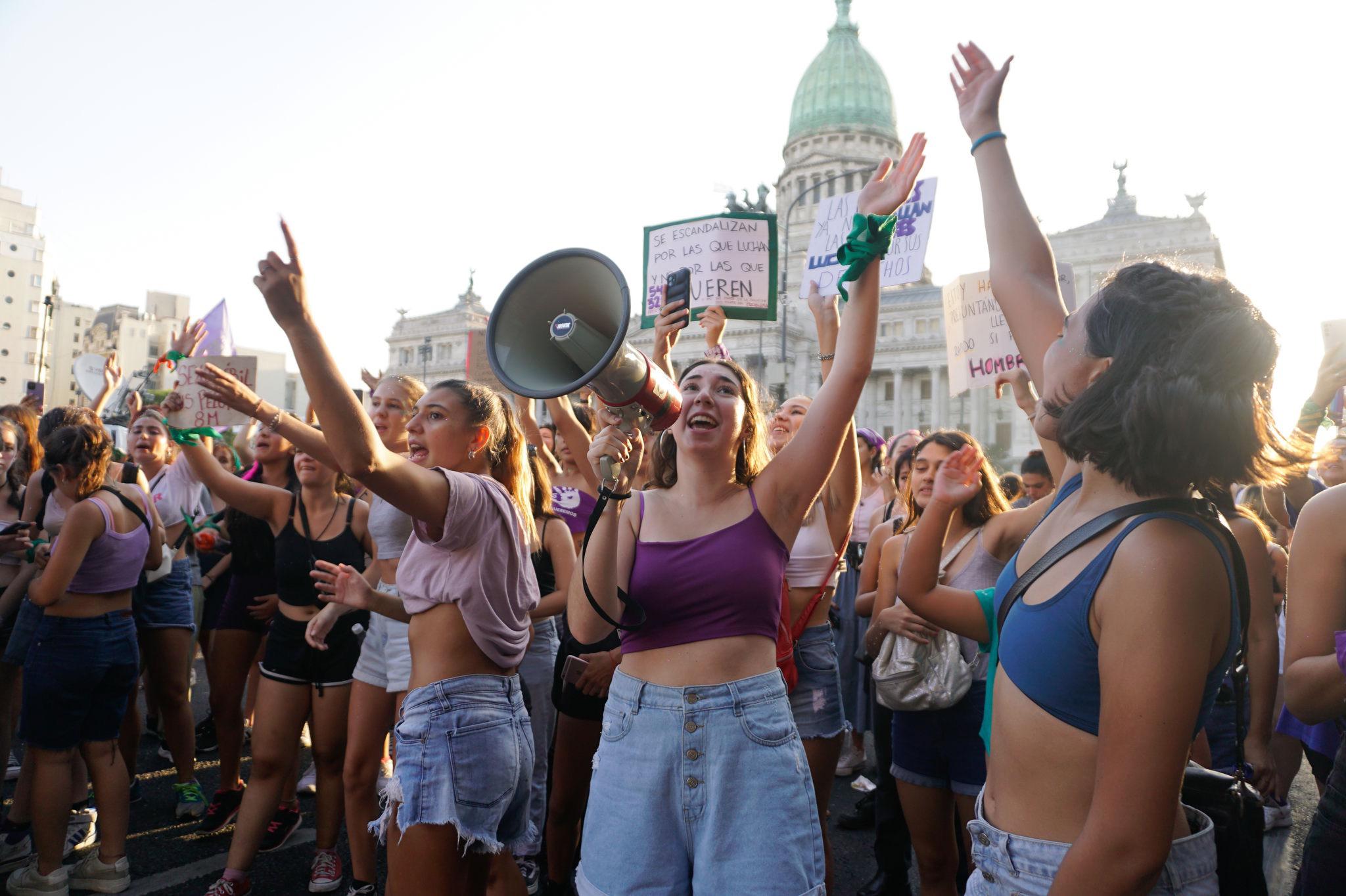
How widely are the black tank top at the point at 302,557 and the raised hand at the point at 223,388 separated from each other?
1.62 m

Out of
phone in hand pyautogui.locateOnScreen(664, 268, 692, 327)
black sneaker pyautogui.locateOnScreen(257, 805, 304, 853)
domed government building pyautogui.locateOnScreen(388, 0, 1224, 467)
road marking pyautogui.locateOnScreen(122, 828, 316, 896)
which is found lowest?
road marking pyautogui.locateOnScreen(122, 828, 316, 896)

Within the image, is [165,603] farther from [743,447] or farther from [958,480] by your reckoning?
[958,480]

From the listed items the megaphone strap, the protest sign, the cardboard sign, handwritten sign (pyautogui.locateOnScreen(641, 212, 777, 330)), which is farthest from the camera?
the cardboard sign

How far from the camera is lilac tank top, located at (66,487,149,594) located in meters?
4.01

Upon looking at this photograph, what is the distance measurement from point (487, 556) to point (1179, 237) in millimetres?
55578

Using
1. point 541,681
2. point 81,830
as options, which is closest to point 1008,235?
point 541,681

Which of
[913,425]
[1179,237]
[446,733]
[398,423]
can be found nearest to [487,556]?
[446,733]

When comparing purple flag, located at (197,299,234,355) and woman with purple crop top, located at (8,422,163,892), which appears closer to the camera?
woman with purple crop top, located at (8,422,163,892)

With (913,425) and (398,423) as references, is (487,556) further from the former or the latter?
(913,425)

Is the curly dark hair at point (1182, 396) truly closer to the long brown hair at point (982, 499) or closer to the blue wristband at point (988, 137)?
the blue wristband at point (988, 137)

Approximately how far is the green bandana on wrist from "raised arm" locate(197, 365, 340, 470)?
1.47 meters

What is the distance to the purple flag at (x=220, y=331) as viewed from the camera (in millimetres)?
6773

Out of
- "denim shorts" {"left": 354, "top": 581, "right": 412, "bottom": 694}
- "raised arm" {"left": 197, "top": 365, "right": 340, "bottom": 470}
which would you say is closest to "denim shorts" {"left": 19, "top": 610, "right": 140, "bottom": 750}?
"denim shorts" {"left": 354, "top": 581, "right": 412, "bottom": 694}

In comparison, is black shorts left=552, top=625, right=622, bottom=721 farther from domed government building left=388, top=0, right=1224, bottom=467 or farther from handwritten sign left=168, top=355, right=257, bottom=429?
domed government building left=388, top=0, right=1224, bottom=467
